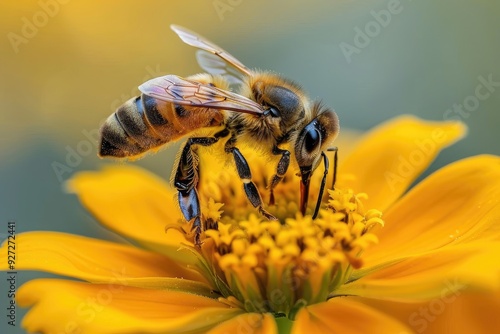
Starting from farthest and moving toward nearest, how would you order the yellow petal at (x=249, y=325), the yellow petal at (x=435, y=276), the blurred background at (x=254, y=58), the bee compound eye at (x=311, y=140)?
the blurred background at (x=254, y=58), the bee compound eye at (x=311, y=140), the yellow petal at (x=249, y=325), the yellow petal at (x=435, y=276)

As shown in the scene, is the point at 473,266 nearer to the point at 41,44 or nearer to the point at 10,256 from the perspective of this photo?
the point at 10,256

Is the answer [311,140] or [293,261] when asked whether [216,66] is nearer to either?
[311,140]

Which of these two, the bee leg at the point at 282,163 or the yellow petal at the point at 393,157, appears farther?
the yellow petal at the point at 393,157

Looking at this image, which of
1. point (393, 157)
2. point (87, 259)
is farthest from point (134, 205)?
point (393, 157)

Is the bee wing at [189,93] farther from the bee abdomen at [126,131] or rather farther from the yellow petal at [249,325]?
the yellow petal at [249,325]

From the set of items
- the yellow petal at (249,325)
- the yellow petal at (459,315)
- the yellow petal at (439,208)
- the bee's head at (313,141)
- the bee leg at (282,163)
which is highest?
the bee's head at (313,141)

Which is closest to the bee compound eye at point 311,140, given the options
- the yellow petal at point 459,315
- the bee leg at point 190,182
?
the bee leg at point 190,182

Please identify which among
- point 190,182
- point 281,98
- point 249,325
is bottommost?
point 249,325
